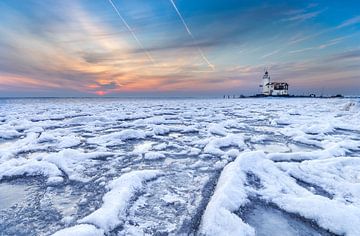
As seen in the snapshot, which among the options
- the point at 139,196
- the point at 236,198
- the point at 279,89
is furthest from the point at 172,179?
the point at 279,89

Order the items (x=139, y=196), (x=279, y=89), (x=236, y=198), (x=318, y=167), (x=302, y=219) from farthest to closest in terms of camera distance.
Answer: (x=279, y=89)
(x=318, y=167)
(x=139, y=196)
(x=236, y=198)
(x=302, y=219)

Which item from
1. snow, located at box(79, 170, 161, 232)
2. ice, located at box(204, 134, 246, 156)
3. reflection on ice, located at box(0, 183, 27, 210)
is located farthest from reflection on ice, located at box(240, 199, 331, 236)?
reflection on ice, located at box(0, 183, 27, 210)

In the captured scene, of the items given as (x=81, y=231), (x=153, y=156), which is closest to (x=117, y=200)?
(x=81, y=231)

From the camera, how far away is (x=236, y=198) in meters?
2.40

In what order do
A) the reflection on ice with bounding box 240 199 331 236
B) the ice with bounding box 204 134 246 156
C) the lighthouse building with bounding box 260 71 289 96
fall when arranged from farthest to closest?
the lighthouse building with bounding box 260 71 289 96 < the ice with bounding box 204 134 246 156 < the reflection on ice with bounding box 240 199 331 236

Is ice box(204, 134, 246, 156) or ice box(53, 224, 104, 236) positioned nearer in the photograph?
ice box(53, 224, 104, 236)

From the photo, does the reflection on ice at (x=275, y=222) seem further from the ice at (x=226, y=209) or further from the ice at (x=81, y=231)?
the ice at (x=81, y=231)

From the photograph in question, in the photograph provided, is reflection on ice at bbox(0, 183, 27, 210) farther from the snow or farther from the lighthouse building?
the lighthouse building

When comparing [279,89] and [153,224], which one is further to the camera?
[279,89]

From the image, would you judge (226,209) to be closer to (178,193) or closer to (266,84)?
(178,193)

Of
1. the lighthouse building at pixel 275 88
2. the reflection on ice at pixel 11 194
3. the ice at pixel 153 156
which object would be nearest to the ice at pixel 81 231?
the reflection on ice at pixel 11 194

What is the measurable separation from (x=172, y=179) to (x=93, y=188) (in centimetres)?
103

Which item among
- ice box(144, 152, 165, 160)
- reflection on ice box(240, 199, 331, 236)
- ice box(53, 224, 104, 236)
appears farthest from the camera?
ice box(144, 152, 165, 160)

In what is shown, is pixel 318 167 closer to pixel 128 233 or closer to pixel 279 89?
pixel 128 233
